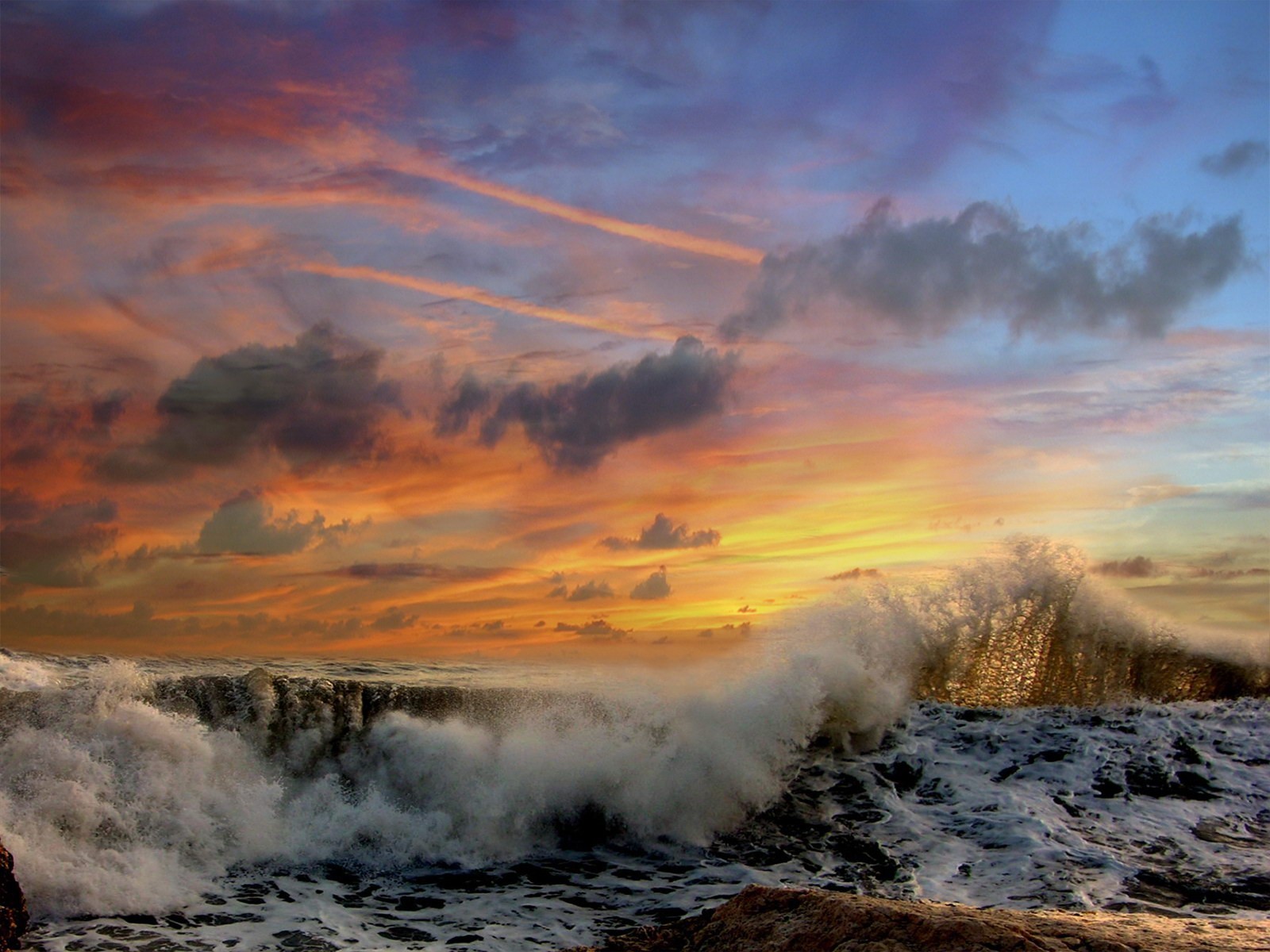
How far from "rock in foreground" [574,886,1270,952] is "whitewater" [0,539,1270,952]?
123 inches

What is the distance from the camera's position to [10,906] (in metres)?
5.76

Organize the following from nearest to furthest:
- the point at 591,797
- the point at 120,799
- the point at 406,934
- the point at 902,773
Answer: the point at 406,934 < the point at 120,799 < the point at 591,797 < the point at 902,773

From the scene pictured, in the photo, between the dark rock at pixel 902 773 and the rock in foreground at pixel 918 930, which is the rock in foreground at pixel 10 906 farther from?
the dark rock at pixel 902 773

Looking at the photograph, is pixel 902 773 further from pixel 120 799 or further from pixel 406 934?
pixel 120 799

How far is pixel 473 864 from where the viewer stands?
8727 mm

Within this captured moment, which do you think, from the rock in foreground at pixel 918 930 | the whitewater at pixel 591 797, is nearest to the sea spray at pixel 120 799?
the whitewater at pixel 591 797

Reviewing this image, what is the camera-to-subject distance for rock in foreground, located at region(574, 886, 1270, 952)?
3.41 meters

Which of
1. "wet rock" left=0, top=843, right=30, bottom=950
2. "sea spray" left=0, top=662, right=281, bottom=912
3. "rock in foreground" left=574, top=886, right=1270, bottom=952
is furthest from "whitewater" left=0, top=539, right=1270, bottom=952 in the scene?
"rock in foreground" left=574, top=886, right=1270, bottom=952

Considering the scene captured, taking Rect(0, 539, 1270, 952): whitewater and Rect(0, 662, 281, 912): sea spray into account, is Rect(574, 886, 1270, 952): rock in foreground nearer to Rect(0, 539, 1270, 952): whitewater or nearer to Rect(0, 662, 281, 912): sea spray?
Rect(0, 539, 1270, 952): whitewater

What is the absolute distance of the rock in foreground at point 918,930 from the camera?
3.41 meters

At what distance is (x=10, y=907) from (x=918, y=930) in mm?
5658

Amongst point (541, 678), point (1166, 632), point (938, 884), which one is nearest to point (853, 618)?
point (541, 678)

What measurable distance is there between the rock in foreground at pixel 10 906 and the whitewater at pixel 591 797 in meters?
0.58

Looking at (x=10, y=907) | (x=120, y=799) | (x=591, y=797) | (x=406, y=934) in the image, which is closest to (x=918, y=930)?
(x=406, y=934)
